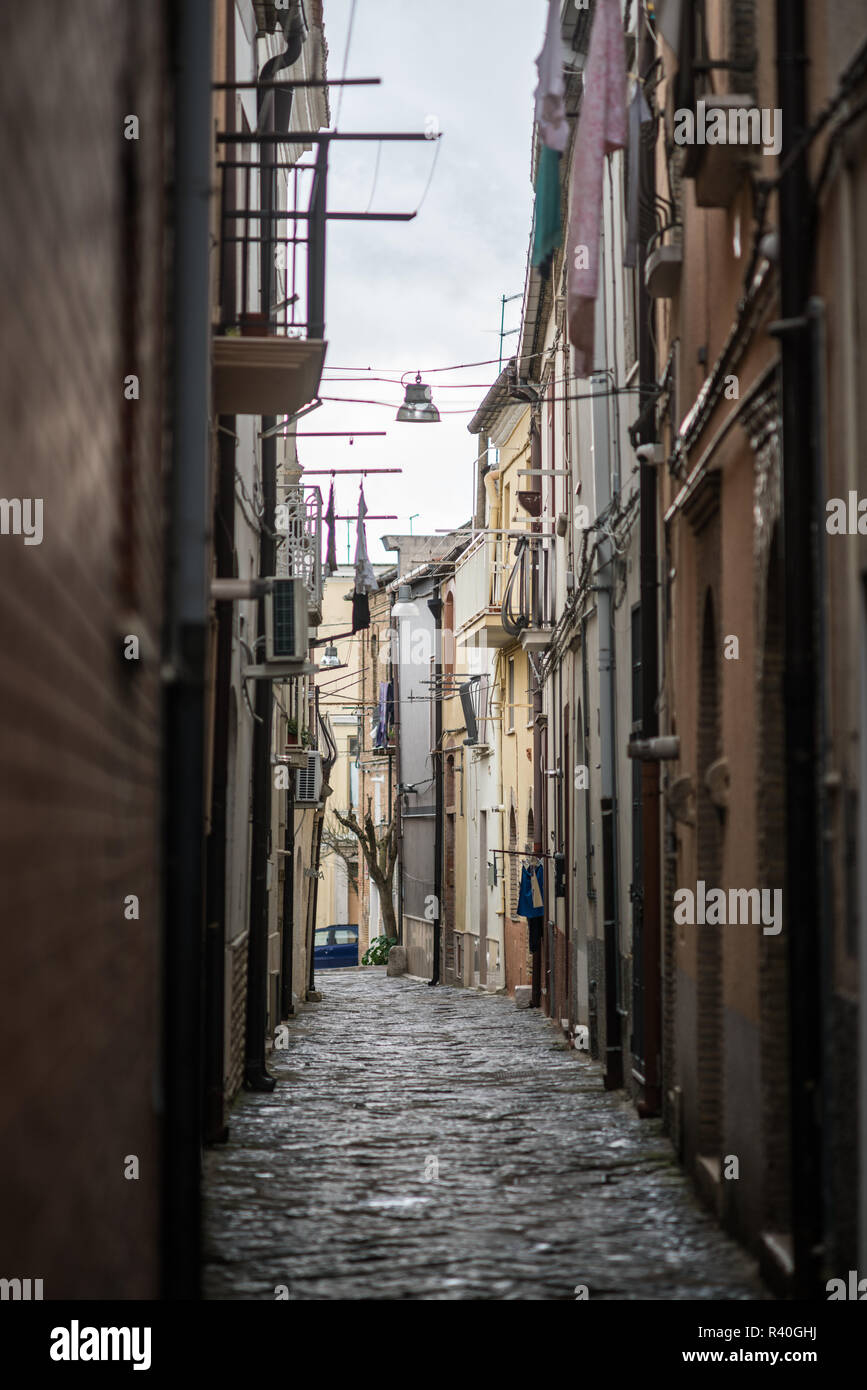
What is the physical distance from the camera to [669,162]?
1096 centimetres

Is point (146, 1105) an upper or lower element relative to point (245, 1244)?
upper

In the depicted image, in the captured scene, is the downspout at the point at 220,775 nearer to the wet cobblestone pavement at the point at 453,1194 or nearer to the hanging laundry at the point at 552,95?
the wet cobblestone pavement at the point at 453,1194

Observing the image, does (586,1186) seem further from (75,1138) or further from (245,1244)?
(75,1138)

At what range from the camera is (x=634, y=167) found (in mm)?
11250

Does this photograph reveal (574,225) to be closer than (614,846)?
Yes

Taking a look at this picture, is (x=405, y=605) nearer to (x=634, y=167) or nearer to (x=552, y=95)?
(x=634, y=167)

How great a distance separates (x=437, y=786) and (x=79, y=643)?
34.6 meters

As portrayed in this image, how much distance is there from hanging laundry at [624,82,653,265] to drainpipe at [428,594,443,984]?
25951mm

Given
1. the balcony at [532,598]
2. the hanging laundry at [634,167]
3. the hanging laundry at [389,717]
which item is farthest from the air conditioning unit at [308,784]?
the hanging laundry at [389,717]

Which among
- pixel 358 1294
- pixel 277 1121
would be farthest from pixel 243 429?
pixel 358 1294

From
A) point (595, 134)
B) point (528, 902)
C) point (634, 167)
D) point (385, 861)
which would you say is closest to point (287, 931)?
A: point (528, 902)

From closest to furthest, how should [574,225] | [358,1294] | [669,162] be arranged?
[358,1294] < [574,225] < [669,162]
